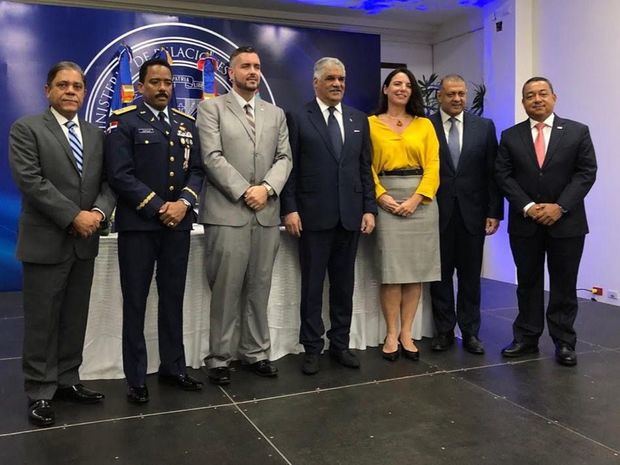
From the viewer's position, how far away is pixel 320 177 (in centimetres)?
347

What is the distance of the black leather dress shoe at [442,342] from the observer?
395 centimetres

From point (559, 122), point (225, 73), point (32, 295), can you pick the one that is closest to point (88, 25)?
point (225, 73)

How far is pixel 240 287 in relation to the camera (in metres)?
3.38

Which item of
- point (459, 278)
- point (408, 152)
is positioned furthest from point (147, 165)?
point (459, 278)

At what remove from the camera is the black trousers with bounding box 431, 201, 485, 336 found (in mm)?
3898

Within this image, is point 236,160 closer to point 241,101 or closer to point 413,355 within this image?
point 241,101

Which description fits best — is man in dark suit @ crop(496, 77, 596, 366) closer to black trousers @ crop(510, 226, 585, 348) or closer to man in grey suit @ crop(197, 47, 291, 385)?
black trousers @ crop(510, 226, 585, 348)

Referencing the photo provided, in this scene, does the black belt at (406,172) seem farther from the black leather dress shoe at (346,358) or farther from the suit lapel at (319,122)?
the black leather dress shoe at (346,358)

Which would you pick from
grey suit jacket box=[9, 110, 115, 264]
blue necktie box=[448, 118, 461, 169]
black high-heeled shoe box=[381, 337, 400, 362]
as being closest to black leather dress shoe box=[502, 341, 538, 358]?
black high-heeled shoe box=[381, 337, 400, 362]

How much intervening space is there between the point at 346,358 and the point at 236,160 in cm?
131

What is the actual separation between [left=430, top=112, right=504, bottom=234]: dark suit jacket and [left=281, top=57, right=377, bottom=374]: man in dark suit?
1.78ft

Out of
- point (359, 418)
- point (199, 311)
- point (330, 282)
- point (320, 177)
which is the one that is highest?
point (320, 177)

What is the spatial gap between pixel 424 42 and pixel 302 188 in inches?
238

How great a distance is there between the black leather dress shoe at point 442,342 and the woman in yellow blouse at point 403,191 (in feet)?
0.75
